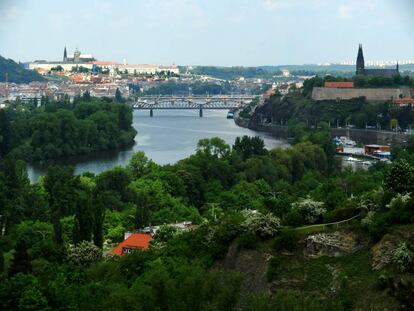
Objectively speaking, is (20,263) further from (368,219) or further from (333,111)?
(333,111)

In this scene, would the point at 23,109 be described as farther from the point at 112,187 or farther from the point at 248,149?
the point at 112,187

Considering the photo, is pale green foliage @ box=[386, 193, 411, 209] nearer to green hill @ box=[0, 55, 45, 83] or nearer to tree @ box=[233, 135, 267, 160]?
tree @ box=[233, 135, 267, 160]

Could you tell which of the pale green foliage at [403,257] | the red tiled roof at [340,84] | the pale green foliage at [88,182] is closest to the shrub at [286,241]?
the pale green foliage at [403,257]

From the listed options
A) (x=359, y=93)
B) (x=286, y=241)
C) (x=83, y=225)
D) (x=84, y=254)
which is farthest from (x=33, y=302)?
(x=359, y=93)

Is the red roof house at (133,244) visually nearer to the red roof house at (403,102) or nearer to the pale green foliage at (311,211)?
the pale green foliage at (311,211)

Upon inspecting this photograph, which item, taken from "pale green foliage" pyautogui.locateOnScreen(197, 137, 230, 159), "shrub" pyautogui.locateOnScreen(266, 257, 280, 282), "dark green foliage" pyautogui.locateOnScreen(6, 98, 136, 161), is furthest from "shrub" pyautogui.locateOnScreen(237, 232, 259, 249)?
"dark green foliage" pyautogui.locateOnScreen(6, 98, 136, 161)
